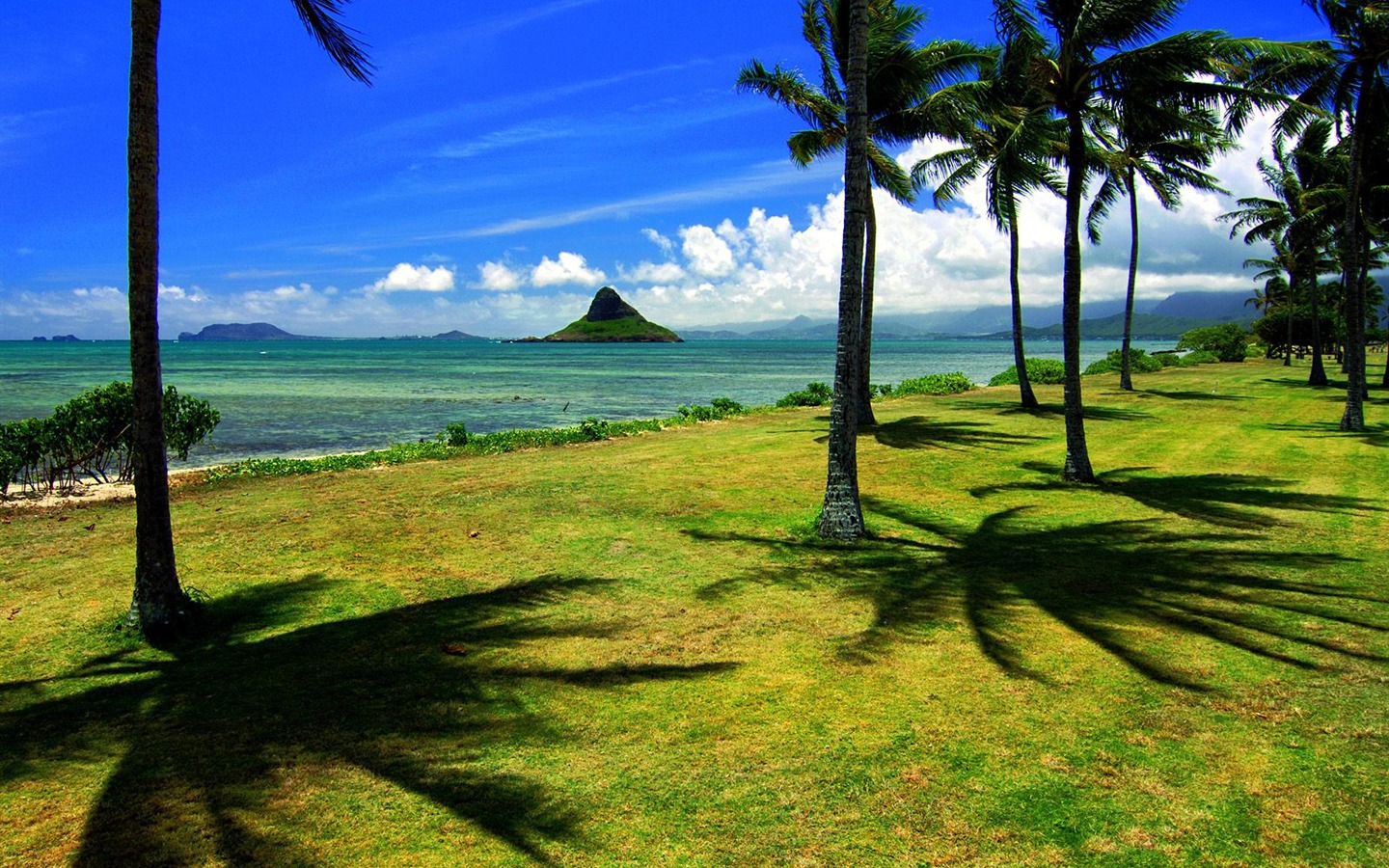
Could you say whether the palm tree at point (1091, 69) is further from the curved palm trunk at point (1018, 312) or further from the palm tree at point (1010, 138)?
the curved palm trunk at point (1018, 312)

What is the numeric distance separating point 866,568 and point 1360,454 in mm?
13649

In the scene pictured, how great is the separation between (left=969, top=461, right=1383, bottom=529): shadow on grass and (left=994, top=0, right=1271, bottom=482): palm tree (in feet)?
2.55

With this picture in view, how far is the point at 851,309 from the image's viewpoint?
33.6ft

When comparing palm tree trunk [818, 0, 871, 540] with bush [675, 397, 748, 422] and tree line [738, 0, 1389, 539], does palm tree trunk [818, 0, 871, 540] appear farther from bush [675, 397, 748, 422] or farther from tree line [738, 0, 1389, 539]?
bush [675, 397, 748, 422]

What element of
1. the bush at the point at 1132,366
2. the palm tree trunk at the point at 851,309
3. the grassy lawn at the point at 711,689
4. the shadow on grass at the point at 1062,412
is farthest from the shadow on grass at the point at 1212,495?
the bush at the point at 1132,366

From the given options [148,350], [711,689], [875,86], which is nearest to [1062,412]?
[875,86]

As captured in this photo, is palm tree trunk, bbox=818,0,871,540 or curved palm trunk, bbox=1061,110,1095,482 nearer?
palm tree trunk, bbox=818,0,871,540

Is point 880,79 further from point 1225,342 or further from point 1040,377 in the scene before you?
point 1225,342

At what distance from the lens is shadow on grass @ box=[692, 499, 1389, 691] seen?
6770 millimetres

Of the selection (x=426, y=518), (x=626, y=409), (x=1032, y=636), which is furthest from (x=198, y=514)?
(x=626, y=409)

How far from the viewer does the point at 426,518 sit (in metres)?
11.9

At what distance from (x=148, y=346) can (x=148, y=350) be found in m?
0.03

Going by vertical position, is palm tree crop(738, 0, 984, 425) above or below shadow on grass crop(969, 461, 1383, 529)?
above

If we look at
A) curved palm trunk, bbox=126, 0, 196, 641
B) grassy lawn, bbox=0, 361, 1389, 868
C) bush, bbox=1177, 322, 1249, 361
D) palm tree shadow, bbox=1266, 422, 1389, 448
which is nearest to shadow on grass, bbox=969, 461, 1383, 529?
grassy lawn, bbox=0, 361, 1389, 868
